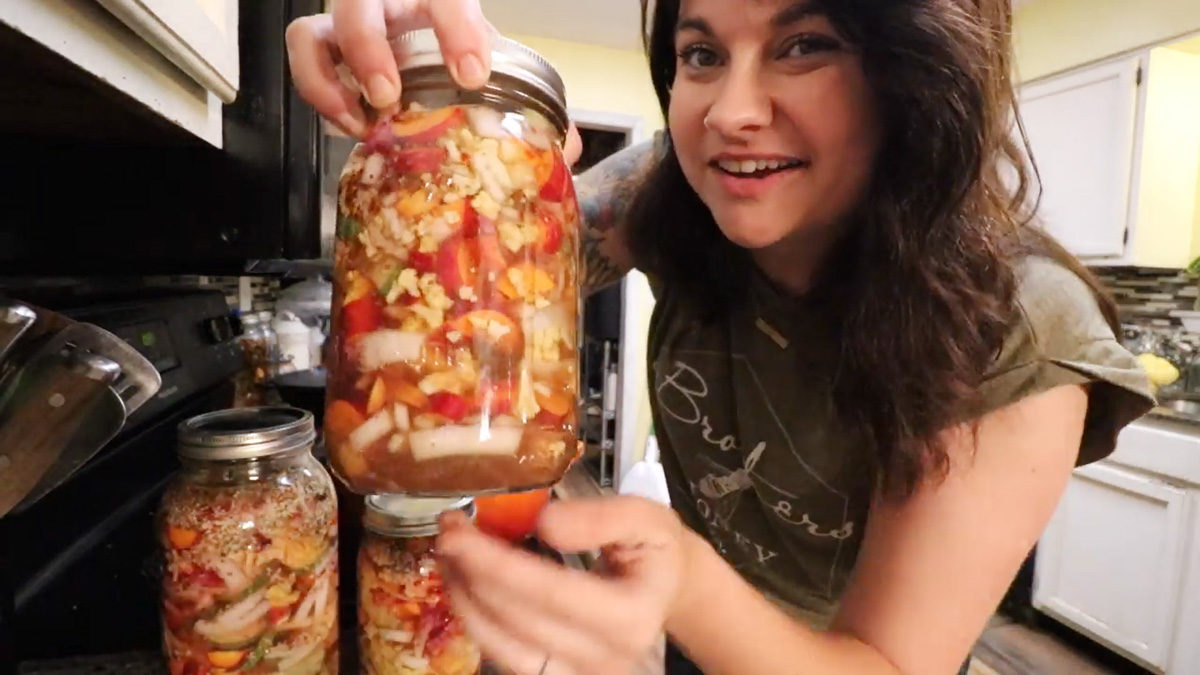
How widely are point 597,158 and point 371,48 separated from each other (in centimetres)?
449

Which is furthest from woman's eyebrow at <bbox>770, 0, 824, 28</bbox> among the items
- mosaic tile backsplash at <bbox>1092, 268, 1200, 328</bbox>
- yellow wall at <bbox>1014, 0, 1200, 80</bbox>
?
mosaic tile backsplash at <bbox>1092, 268, 1200, 328</bbox>

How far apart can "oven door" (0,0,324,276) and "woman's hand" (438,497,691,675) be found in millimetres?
518

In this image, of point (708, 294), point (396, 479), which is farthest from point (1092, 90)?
point (396, 479)

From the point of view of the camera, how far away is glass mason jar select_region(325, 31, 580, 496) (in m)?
0.38

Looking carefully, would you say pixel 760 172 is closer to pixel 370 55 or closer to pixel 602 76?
pixel 370 55

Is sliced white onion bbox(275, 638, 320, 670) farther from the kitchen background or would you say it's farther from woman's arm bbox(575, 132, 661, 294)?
woman's arm bbox(575, 132, 661, 294)

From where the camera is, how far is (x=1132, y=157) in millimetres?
2291

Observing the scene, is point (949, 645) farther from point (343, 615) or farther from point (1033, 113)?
point (1033, 113)

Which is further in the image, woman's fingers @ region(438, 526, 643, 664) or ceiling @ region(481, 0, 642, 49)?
ceiling @ region(481, 0, 642, 49)

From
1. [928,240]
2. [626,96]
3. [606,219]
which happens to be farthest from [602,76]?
[928,240]

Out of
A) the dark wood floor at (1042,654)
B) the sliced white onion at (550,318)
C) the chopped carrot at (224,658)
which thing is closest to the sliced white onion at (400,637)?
the chopped carrot at (224,658)

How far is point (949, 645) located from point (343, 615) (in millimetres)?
537

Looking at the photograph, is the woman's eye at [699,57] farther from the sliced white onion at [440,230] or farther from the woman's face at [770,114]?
the sliced white onion at [440,230]

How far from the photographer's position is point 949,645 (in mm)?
592
